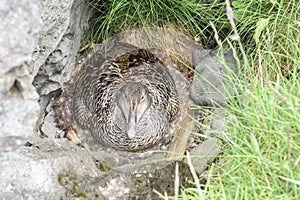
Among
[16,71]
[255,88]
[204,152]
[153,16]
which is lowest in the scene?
[204,152]

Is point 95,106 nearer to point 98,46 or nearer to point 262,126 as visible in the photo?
point 98,46

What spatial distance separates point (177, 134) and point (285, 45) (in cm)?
123

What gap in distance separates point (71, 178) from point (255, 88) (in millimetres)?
1172

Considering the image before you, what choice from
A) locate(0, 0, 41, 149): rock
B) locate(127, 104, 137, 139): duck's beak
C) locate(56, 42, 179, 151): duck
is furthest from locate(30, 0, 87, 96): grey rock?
locate(0, 0, 41, 149): rock

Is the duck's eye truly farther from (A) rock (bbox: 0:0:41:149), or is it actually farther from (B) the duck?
(A) rock (bbox: 0:0:41:149)

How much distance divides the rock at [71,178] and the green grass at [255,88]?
0.20 meters

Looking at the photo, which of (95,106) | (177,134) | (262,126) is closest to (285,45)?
(262,126)

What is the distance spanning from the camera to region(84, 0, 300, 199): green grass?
9.17 ft

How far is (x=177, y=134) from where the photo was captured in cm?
457

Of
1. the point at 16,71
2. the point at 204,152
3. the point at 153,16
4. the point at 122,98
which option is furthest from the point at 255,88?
the point at 153,16

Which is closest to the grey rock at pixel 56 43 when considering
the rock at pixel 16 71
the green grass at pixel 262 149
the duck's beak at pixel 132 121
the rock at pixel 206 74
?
the duck's beak at pixel 132 121

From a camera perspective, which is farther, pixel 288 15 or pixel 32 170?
pixel 288 15

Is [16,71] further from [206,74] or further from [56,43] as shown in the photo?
[206,74]

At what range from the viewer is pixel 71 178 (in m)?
3.33
